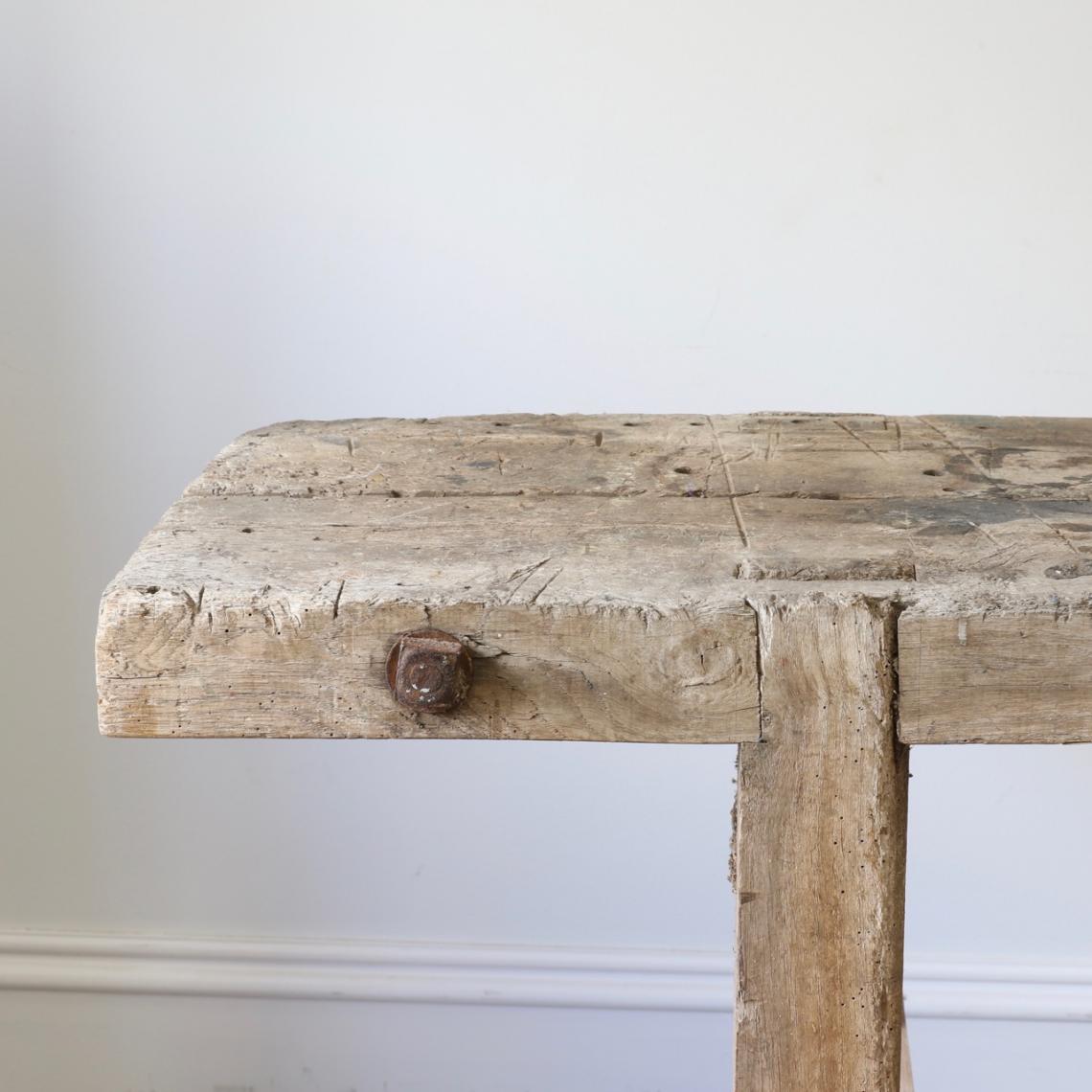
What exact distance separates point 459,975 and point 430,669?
3.42ft

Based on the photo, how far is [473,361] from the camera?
1.46 m

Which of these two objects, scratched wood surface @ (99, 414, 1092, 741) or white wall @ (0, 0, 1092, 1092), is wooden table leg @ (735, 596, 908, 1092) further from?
white wall @ (0, 0, 1092, 1092)

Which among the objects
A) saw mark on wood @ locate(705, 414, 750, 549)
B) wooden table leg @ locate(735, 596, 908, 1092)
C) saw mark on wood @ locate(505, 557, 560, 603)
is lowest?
wooden table leg @ locate(735, 596, 908, 1092)

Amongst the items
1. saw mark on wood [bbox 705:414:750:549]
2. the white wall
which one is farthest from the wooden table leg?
the white wall

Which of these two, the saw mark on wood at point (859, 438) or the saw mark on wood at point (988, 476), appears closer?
the saw mark on wood at point (988, 476)

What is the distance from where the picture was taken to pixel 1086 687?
0.64m

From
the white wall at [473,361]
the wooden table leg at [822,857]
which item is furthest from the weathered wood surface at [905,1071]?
the white wall at [473,361]

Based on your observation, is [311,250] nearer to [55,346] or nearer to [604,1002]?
[55,346]

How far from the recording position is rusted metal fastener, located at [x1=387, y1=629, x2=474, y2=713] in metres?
0.64

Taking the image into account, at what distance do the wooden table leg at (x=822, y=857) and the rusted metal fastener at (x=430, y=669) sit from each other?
14 centimetres

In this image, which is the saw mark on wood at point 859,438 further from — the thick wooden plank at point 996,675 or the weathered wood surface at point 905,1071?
the weathered wood surface at point 905,1071

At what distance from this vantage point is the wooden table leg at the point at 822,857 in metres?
0.65

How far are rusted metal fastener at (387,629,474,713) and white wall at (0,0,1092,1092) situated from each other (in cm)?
85

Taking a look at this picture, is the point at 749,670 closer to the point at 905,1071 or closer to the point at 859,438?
the point at 859,438
